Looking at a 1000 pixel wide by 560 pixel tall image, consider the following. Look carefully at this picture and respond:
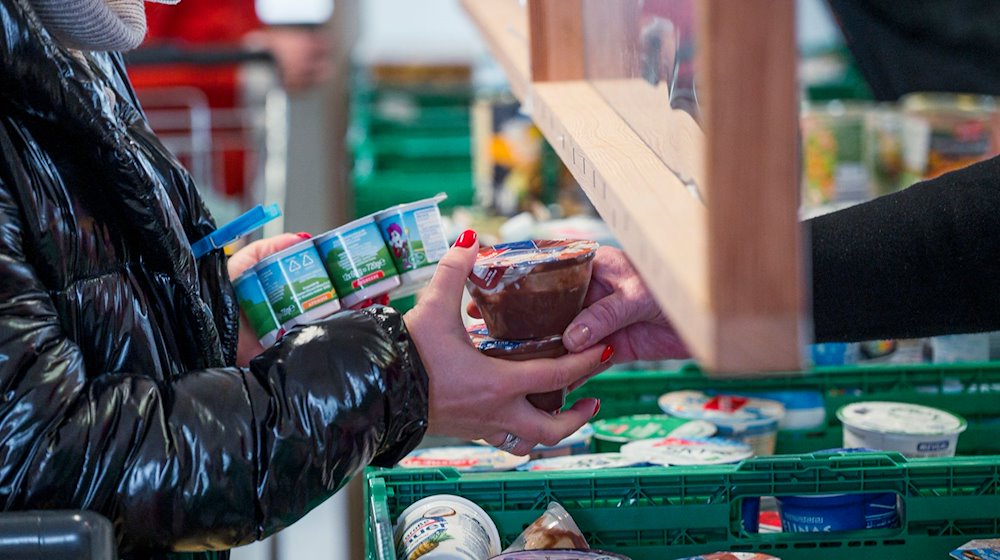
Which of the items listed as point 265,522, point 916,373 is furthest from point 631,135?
point 916,373

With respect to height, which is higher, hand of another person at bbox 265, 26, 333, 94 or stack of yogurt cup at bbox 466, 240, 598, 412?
hand of another person at bbox 265, 26, 333, 94

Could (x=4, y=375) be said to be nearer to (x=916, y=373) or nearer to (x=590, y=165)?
(x=590, y=165)

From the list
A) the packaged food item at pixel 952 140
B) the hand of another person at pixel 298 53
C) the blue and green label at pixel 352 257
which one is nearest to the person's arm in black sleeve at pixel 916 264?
the blue and green label at pixel 352 257

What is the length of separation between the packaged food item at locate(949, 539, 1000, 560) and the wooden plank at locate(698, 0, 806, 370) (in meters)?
1.03

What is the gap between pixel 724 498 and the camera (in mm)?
1769

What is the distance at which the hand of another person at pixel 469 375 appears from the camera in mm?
1404

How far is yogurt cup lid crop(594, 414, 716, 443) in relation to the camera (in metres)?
2.18

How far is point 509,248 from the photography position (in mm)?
1664

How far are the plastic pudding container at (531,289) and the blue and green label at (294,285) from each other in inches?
10.4

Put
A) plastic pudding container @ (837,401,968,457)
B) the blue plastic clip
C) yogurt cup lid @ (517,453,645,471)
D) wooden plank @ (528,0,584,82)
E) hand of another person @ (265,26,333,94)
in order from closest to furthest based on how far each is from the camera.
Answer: the blue plastic clip → wooden plank @ (528,0,584,82) → yogurt cup lid @ (517,453,645,471) → plastic pudding container @ (837,401,968,457) → hand of another person @ (265,26,333,94)

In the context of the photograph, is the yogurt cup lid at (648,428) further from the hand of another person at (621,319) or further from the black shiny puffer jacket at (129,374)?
the black shiny puffer jacket at (129,374)

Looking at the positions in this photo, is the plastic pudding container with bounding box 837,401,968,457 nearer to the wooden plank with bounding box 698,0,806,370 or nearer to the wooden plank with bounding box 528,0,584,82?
the wooden plank with bounding box 528,0,584,82

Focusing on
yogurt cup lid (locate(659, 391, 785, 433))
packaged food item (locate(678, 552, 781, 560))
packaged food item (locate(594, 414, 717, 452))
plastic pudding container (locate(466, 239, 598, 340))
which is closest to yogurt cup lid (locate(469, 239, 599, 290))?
plastic pudding container (locate(466, 239, 598, 340))

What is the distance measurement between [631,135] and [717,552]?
676mm
